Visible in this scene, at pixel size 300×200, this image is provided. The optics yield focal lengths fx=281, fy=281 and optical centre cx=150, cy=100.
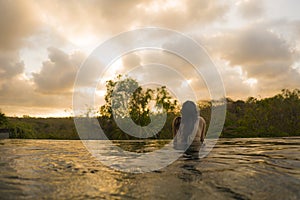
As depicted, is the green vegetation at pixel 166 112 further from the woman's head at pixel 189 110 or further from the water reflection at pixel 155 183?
the water reflection at pixel 155 183

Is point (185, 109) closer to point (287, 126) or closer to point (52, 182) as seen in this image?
point (52, 182)

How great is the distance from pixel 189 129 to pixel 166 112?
9942mm

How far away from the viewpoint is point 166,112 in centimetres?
1766

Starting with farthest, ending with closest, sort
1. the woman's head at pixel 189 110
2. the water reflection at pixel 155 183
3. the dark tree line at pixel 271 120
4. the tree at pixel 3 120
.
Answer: the tree at pixel 3 120 → the dark tree line at pixel 271 120 → the woman's head at pixel 189 110 → the water reflection at pixel 155 183

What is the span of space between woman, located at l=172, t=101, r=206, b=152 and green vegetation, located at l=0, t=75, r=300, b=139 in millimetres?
8161

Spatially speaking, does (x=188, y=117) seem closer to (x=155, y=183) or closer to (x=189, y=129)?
(x=189, y=129)

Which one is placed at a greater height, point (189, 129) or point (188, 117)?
point (188, 117)

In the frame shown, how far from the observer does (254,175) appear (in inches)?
141

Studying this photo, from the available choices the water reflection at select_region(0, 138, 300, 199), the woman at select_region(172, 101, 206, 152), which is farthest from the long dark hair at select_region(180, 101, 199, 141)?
the water reflection at select_region(0, 138, 300, 199)

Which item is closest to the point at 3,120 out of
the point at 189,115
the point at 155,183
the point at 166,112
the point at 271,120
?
the point at 166,112

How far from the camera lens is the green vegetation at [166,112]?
16.0 m

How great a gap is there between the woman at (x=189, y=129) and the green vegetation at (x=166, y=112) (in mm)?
8161

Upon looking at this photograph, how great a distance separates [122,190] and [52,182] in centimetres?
90

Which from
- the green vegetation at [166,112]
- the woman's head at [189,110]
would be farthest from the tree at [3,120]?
the woman's head at [189,110]
